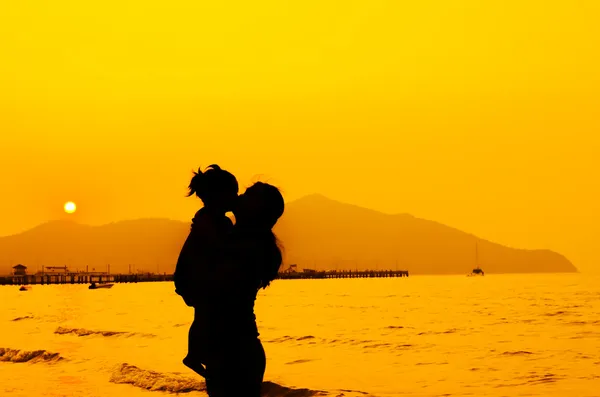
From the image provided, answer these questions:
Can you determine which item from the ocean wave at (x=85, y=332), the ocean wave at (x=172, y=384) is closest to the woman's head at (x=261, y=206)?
the ocean wave at (x=172, y=384)

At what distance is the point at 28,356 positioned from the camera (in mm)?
26141

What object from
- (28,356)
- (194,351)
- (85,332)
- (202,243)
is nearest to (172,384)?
(28,356)

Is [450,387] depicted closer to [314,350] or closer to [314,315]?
[314,350]

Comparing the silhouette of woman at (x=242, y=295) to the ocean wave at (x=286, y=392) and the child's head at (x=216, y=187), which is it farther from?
the ocean wave at (x=286, y=392)

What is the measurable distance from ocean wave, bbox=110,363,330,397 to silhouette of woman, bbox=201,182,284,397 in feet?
50.3

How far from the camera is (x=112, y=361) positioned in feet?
84.7

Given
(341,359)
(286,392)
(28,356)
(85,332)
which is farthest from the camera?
(85,332)

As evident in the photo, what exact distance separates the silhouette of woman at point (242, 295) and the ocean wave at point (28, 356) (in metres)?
22.8

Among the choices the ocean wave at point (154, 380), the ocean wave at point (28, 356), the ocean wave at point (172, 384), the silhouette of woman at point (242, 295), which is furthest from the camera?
the ocean wave at point (28, 356)

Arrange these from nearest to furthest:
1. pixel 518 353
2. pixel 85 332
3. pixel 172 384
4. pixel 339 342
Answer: pixel 172 384 < pixel 518 353 < pixel 339 342 < pixel 85 332

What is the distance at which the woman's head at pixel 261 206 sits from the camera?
13.5ft

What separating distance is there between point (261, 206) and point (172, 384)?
1652 cm

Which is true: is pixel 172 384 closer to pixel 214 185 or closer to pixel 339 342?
pixel 339 342

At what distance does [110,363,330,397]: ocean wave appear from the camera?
19.3 metres
